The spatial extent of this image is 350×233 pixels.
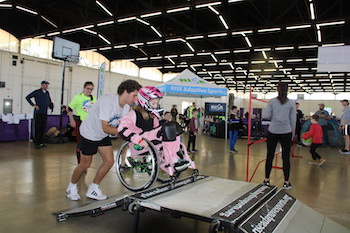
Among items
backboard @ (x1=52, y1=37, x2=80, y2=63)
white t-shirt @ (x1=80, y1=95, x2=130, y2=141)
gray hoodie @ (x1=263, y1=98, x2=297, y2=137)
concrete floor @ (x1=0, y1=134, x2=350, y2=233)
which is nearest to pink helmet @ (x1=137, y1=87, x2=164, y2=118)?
white t-shirt @ (x1=80, y1=95, x2=130, y2=141)

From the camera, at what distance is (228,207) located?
2254mm

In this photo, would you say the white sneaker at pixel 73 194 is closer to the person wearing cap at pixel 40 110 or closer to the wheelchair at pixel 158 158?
the wheelchair at pixel 158 158

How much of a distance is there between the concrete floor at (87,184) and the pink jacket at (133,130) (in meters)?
0.90

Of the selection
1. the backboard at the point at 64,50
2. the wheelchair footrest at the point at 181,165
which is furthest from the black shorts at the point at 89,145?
the backboard at the point at 64,50

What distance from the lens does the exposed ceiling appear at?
1170 centimetres

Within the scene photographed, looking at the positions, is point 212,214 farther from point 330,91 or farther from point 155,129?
point 330,91

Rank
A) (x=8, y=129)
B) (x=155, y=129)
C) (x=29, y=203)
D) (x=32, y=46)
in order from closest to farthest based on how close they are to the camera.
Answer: (x=155, y=129) → (x=29, y=203) → (x=8, y=129) → (x=32, y=46)

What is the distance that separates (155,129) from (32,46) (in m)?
16.5

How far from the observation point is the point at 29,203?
3242 mm

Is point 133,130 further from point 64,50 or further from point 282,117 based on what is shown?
point 64,50

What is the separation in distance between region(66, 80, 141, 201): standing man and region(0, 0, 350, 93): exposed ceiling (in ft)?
29.0

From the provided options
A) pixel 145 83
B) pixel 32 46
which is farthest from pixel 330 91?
pixel 32 46

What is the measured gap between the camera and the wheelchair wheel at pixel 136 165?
2.79 meters

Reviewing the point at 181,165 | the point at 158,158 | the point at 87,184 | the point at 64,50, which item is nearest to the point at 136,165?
the point at 158,158
